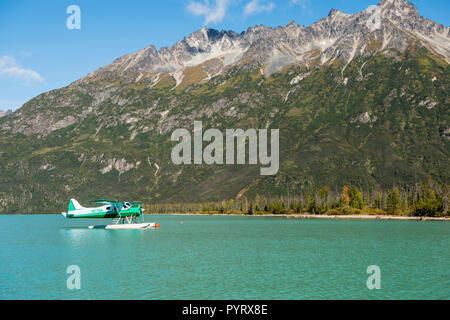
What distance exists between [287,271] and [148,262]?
917 inches

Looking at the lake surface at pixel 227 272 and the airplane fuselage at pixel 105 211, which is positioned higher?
the airplane fuselage at pixel 105 211

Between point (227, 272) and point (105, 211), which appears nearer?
point (227, 272)

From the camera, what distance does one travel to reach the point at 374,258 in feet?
231

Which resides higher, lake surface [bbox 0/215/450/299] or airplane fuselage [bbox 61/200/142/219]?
airplane fuselage [bbox 61/200/142/219]

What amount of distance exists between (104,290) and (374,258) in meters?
47.1

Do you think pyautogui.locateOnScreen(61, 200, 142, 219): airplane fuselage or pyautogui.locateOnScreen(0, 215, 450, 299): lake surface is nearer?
pyautogui.locateOnScreen(0, 215, 450, 299): lake surface

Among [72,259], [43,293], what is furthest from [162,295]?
[72,259]

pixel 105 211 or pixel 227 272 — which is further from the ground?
pixel 105 211

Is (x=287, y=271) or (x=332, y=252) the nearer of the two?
(x=287, y=271)

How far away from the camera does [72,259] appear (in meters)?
70.2

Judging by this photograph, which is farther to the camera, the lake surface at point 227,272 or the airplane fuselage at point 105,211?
the airplane fuselage at point 105,211
